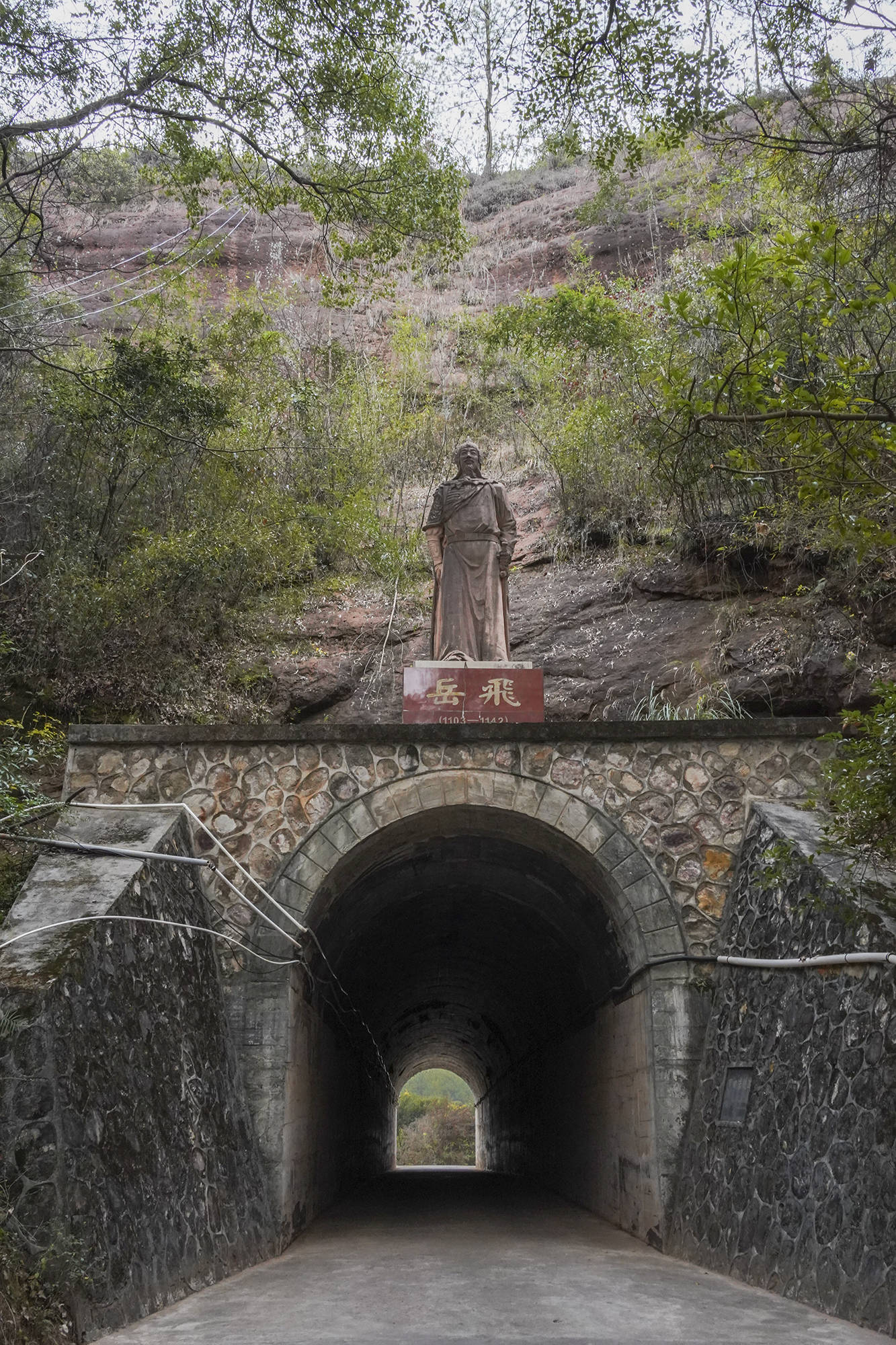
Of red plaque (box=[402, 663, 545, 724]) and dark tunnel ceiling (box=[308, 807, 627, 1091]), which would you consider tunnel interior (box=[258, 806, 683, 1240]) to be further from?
red plaque (box=[402, 663, 545, 724])

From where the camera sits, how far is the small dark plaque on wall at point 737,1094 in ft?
23.1

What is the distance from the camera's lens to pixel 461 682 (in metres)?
9.41

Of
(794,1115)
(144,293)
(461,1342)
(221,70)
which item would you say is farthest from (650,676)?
(144,293)

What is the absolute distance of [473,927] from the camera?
511 inches

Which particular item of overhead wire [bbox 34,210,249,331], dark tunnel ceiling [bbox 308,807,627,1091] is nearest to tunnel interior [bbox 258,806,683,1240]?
dark tunnel ceiling [bbox 308,807,627,1091]

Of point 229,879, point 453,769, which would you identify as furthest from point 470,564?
point 229,879

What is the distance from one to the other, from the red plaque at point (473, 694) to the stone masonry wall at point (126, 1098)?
2504mm

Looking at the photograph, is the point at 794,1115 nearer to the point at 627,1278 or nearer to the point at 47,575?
the point at 627,1278

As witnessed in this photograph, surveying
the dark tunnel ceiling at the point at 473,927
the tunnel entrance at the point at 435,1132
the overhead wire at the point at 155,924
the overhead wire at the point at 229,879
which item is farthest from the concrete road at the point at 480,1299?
the tunnel entrance at the point at 435,1132

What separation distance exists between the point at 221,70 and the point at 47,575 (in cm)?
625

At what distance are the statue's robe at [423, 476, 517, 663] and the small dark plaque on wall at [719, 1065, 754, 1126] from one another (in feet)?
13.8

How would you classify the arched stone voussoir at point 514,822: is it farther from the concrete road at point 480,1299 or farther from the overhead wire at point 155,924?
the concrete road at point 480,1299

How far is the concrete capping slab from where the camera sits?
8.67 metres

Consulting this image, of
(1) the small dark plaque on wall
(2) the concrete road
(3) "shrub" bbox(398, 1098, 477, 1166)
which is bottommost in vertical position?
(3) "shrub" bbox(398, 1098, 477, 1166)
